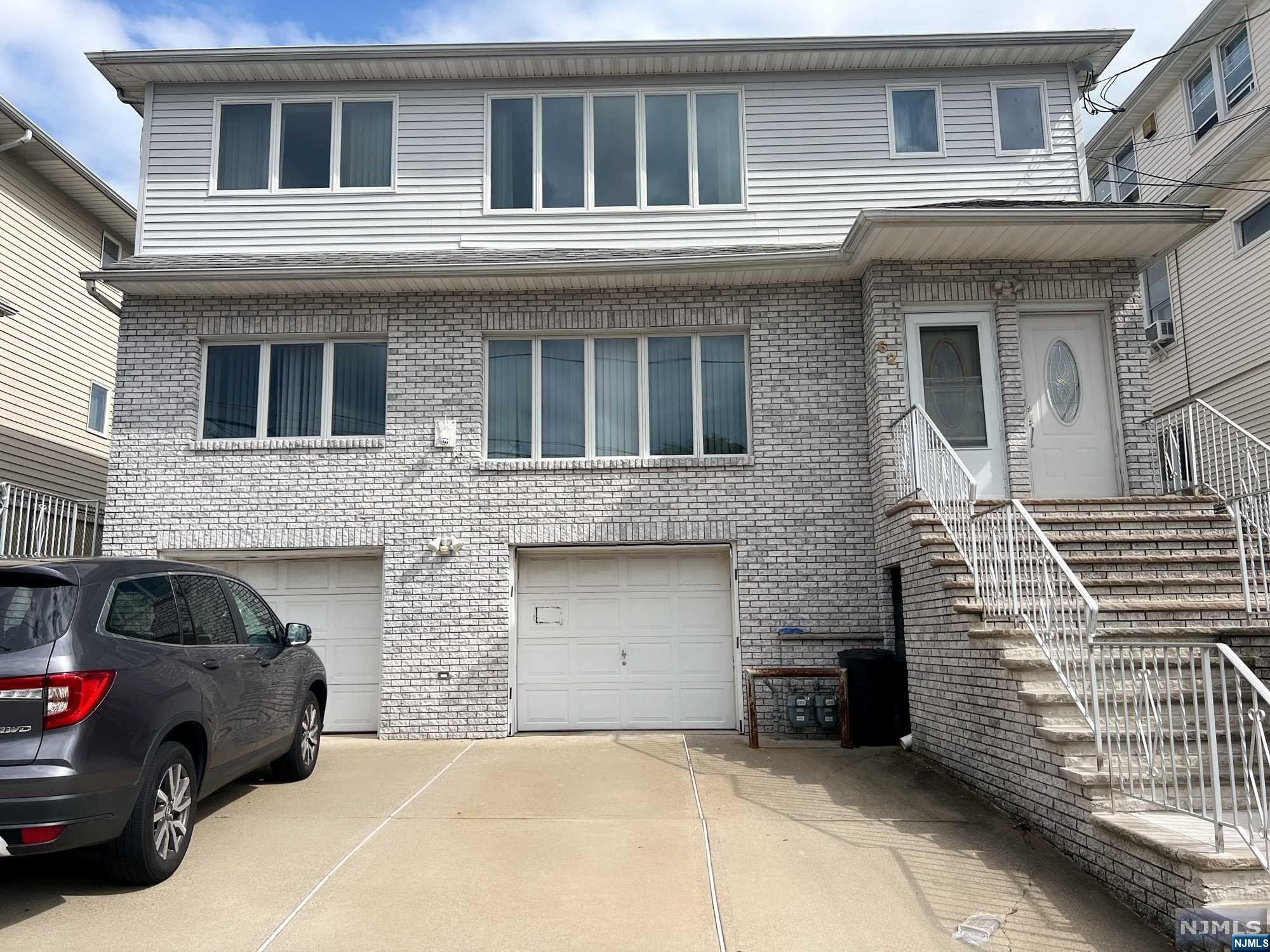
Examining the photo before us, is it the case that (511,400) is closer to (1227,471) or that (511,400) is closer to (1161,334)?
(1227,471)

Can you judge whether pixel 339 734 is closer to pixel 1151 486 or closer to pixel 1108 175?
pixel 1151 486

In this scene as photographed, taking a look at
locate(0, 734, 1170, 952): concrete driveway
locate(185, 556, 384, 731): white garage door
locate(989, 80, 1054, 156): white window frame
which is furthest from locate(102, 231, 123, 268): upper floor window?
locate(989, 80, 1054, 156): white window frame

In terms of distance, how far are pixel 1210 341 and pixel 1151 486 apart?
7.09 m

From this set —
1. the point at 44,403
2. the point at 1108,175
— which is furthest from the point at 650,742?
the point at 1108,175

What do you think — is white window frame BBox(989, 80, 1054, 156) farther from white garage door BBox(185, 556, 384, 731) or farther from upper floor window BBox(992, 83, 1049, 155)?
white garage door BBox(185, 556, 384, 731)

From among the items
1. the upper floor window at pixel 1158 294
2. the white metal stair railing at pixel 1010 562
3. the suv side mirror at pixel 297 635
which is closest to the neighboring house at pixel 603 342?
the white metal stair railing at pixel 1010 562

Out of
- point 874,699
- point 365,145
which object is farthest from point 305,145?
point 874,699

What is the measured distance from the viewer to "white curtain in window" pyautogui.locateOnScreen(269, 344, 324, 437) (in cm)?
1030

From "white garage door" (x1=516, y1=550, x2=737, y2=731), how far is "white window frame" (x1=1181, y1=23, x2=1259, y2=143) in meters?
12.0

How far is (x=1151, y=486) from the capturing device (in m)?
9.49

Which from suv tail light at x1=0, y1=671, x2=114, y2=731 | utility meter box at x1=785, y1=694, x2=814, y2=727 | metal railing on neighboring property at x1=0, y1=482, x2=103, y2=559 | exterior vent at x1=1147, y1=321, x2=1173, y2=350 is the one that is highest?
exterior vent at x1=1147, y1=321, x2=1173, y2=350

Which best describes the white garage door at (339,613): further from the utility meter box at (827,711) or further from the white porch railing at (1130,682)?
the white porch railing at (1130,682)

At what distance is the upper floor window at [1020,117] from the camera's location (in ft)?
35.8

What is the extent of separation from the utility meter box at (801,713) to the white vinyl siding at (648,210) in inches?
212
